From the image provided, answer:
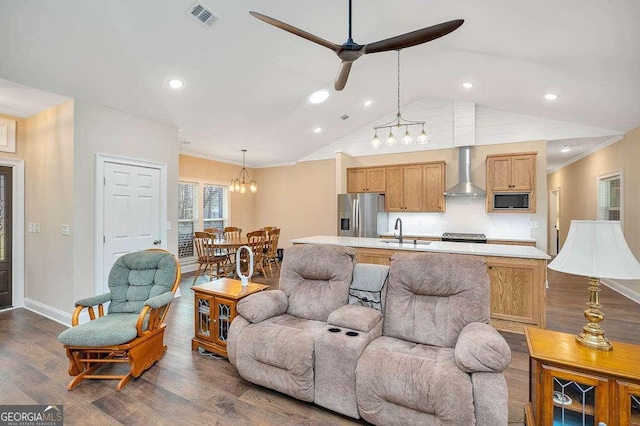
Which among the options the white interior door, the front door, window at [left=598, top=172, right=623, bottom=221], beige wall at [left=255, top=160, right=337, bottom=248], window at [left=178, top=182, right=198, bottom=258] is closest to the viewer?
the white interior door

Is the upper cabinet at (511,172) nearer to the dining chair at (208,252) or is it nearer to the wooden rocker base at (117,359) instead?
the dining chair at (208,252)

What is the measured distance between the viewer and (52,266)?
150 inches

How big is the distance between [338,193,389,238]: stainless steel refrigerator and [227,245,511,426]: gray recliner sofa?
3.46 meters

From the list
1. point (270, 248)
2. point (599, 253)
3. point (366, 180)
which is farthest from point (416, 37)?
point (270, 248)

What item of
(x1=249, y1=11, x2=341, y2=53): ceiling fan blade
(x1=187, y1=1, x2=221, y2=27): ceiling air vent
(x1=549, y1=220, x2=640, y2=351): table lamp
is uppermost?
(x1=187, y1=1, x2=221, y2=27): ceiling air vent

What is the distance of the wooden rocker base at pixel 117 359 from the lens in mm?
2361

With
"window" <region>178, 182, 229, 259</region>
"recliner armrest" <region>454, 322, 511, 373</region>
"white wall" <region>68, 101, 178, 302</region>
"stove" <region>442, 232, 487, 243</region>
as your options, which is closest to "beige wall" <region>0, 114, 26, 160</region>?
"white wall" <region>68, 101, 178, 302</region>

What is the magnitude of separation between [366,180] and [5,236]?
19.8ft

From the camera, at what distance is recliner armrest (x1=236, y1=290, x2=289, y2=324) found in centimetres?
241

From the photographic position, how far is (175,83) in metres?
3.72

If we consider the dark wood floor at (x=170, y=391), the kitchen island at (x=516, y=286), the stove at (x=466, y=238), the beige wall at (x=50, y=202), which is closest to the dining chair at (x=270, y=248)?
the dark wood floor at (x=170, y=391)

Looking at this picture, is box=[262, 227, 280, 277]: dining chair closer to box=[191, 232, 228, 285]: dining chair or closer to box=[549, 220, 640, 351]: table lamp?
box=[191, 232, 228, 285]: dining chair

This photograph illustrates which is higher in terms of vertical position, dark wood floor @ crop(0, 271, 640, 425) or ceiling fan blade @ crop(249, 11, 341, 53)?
ceiling fan blade @ crop(249, 11, 341, 53)

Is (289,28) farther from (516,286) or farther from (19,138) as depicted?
(19,138)
